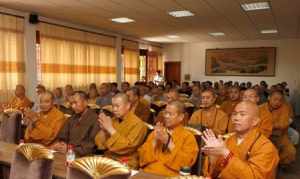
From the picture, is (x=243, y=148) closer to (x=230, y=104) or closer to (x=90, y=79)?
(x=230, y=104)

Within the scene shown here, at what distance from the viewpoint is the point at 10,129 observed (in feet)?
10.3

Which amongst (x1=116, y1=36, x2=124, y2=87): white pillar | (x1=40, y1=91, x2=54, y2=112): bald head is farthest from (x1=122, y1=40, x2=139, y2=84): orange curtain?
(x1=40, y1=91, x2=54, y2=112): bald head

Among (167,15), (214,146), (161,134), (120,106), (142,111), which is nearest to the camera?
(214,146)

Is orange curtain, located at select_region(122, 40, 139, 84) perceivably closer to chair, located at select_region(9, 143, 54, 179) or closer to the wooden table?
the wooden table

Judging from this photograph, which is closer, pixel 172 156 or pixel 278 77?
pixel 172 156

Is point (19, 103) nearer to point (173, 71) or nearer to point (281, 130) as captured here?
point (281, 130)

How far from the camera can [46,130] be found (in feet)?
11.0

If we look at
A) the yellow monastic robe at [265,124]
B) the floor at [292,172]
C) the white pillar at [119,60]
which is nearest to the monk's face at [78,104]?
the yellow monastic robe at [265,124]

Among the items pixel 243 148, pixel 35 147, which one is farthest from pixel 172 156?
pixel 35 147

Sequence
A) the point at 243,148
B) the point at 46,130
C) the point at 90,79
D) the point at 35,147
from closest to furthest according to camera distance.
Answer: the point at 35,147
the point at 243,148
the point at 46,130
the point at 90,79

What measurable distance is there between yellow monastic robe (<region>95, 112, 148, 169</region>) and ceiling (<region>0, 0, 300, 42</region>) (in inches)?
113

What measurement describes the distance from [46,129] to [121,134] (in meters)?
1.12

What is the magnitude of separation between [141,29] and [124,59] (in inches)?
68.1

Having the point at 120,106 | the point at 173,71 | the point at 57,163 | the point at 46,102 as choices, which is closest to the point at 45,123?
the point at 46,102
